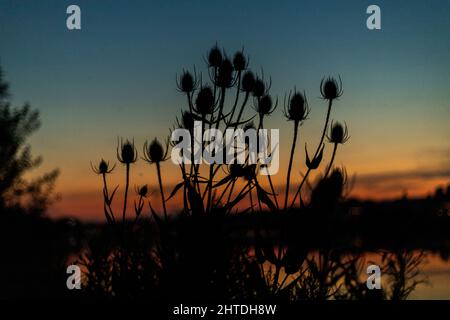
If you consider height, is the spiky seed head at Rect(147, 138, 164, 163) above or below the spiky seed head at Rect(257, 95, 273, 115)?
below

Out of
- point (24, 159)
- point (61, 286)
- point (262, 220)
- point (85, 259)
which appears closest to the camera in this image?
point (262, 220)

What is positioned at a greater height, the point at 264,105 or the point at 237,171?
the point at 264,105

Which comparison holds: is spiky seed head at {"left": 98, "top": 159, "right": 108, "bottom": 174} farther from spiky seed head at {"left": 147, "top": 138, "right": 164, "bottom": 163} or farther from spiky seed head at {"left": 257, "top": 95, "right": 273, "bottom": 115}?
spiky seed head at {"left": 257, "top": 95, "right": 273, "bottom": 115}

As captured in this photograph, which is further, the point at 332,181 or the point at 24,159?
the point at 24,159

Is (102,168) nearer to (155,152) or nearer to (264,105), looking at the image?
(155,152)

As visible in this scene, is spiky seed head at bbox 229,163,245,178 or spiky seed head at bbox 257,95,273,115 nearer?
spiky seed head at bbox 229,163,245,178

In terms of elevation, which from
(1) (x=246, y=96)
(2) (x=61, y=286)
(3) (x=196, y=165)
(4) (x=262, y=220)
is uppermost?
(1) (x=246, y=96)

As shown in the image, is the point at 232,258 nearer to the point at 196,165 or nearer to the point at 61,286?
the point at 196,165

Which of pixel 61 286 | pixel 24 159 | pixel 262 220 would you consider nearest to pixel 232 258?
pixel 262 220

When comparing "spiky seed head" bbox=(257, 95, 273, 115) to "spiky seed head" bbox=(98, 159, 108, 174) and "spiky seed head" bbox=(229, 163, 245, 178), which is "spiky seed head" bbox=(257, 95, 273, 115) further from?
"spiky seed head" bbox=(98, 159, 108, 174)

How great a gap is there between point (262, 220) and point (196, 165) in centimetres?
43

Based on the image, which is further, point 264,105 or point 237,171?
point 264,105

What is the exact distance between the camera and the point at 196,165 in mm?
3000
